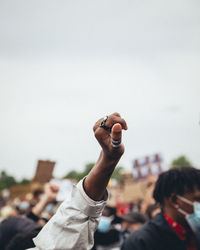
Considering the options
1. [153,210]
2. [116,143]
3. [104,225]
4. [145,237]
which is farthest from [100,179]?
[104,225]

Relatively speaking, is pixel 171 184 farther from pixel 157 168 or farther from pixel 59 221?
pixel 157 168

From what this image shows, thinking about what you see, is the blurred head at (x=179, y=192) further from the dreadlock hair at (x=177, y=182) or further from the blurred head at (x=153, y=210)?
the blurred head at (x=153, y=210)

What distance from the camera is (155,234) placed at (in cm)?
239

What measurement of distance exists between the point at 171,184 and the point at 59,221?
1.58 metres

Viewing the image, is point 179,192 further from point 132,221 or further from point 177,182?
point 132,221

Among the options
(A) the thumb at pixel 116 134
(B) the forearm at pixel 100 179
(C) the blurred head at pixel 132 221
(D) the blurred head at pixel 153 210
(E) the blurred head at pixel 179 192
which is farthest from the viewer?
(C) the blurred head at pixel 132 221

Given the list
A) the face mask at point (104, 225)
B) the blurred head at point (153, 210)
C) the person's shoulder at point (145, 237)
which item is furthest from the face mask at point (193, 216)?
the face mask at point (104, 225)

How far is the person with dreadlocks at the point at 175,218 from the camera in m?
2.33

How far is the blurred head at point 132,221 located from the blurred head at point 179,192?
1815mm

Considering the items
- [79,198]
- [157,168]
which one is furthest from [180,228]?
[157,168]

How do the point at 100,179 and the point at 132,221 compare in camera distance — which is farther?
the point at 132,221

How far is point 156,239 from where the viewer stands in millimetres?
2348

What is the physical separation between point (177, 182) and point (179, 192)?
101mm

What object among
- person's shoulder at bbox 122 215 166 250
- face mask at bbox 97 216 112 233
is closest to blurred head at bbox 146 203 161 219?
face mask at bbox 97 216 112 233
